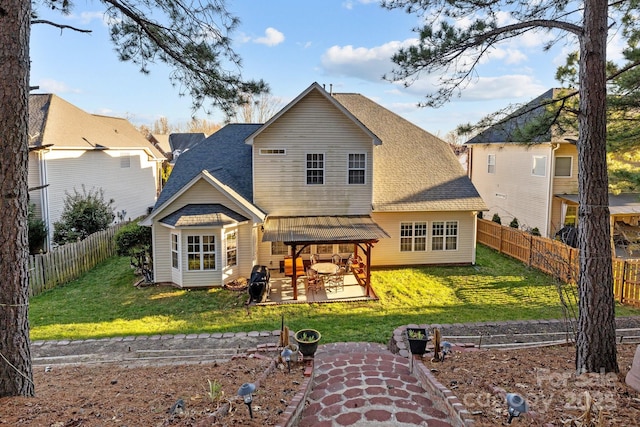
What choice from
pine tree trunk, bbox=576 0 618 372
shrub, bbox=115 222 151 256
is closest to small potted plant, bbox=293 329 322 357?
pine tree trunk, bbox=576 0 618 372

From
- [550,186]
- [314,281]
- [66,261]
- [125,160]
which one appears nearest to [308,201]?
[314,281]

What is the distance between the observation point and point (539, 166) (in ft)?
68.5

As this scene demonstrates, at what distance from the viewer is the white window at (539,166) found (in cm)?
2041

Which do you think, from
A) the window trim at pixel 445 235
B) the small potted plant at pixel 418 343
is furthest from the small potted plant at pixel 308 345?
the window trim at pixel 445 235

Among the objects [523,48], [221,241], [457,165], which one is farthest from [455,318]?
[457,165]

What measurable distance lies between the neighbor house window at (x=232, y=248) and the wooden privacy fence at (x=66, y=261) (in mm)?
6302

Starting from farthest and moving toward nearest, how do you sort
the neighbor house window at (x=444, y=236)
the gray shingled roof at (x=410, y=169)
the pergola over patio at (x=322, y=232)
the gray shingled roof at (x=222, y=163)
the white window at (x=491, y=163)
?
the white window at (x=491, y=163), the neighbor house window at (x=444, y=236), the gray shingled roof at (x=410, y=169), the gray shingled roof at (x=222, y=163), the pergola over patio at (x=322, y=232)

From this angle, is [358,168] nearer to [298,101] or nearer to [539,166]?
[298,101]

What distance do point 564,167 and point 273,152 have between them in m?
14.6

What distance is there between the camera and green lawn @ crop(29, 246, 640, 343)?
10.9 meters

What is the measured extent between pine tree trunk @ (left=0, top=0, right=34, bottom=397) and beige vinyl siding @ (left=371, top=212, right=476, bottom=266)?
13160 millimetres

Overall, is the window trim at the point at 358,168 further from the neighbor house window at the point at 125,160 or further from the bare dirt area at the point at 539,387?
the neighbor house window at the point at 125,160

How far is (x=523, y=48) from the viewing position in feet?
26.2

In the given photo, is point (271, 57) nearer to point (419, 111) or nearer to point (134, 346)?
point (419, 111)
